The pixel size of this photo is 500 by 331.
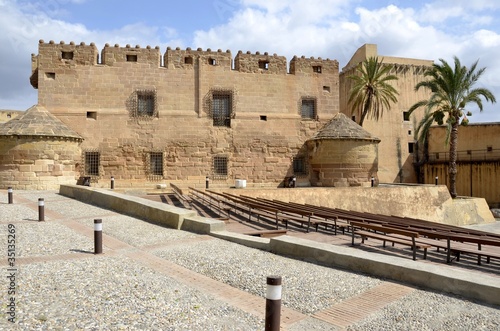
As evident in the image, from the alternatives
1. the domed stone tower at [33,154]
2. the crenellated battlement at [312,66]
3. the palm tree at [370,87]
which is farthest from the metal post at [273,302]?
the palm tree at [370,87]

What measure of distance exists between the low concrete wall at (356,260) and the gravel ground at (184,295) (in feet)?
0.62

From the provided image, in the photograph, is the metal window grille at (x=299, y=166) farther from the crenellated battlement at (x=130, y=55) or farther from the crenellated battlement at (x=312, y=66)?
the crenellated battlement at (x=130, y=55)

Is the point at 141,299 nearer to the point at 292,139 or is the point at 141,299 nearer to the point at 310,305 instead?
the point at 310,305

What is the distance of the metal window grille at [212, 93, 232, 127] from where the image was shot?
22859 millimetres

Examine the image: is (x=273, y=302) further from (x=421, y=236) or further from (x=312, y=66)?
(x=312, y=66)

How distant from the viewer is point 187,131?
22250 mm

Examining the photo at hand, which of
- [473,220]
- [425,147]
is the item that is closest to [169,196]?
[473,220]

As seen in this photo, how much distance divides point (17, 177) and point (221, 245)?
14.7 metres

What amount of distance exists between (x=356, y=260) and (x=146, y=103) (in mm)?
18259

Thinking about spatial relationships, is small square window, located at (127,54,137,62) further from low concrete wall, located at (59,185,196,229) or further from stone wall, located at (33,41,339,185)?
low concrete wall, located at (59,185,196,229)

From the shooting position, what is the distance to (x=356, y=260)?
19.7 ft

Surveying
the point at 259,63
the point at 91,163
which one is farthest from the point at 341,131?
the point at 91,163

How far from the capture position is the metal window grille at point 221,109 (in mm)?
22859

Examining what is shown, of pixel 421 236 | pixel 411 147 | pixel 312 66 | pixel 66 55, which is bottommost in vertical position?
pixel 421 236
